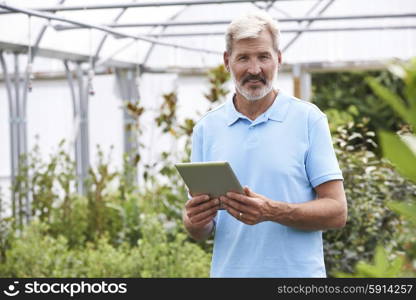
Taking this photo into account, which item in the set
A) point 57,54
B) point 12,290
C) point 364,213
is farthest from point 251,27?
point 57,54

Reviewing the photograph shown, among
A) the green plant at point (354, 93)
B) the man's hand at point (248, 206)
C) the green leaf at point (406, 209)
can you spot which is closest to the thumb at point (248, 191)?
the man's hand at point (248, 206)

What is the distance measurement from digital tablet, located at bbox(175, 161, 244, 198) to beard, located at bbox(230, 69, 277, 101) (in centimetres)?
28

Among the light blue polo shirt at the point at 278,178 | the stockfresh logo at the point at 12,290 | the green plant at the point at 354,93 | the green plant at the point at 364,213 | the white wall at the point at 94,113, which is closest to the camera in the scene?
the stockfresh logo at the point at 12,290

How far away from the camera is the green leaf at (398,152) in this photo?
1.86 feet

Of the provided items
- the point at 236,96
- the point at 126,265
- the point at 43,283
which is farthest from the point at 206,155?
the point at 126,265

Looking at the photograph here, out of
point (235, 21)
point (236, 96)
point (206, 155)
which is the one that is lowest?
point (206, 155)

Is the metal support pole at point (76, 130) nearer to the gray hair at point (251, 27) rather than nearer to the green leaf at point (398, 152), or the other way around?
the gray hair at point (251, 27)

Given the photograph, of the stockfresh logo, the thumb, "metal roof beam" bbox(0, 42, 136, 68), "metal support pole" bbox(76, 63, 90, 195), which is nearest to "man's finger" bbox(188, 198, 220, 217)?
the thumb

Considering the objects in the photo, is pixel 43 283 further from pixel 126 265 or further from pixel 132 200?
pixel 132 200

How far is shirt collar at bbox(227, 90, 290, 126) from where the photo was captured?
2.29 metres

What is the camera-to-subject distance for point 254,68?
2229 millimetres

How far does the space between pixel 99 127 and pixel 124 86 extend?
72 centimetres

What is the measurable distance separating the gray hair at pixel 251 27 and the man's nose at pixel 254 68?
0.25 ft

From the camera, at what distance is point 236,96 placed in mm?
2449
